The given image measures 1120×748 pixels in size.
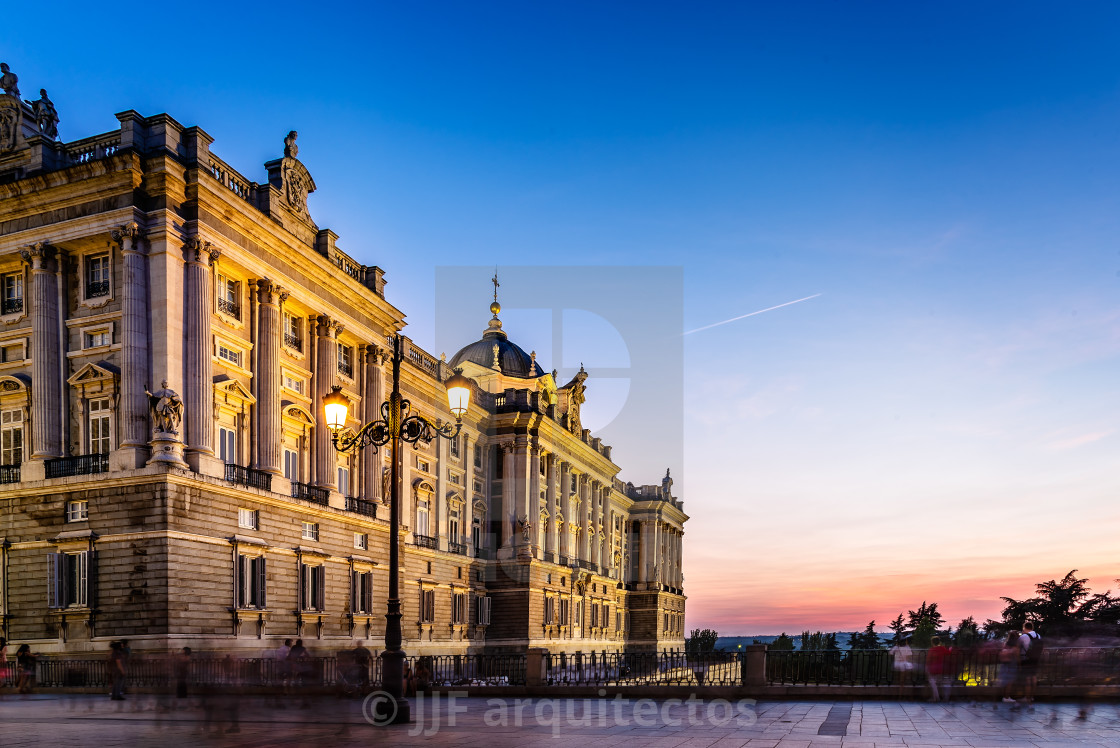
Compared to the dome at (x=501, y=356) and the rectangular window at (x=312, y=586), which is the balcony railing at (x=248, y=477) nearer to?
the rectangular window at (x=312, y=586)

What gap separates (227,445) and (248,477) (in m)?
1.49

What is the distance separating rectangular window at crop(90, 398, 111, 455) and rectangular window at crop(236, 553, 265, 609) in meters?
6.18

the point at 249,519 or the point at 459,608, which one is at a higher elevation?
the point at 249,519

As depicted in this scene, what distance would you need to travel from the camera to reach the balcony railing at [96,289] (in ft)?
113

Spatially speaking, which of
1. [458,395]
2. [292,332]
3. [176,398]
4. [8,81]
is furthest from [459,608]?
[458,395]

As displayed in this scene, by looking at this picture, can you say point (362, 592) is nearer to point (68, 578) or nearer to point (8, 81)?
point (68, 578)

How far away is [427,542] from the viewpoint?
57.8 meters

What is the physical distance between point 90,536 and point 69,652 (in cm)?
388

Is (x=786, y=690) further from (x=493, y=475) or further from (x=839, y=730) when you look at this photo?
(x=493, y=475)

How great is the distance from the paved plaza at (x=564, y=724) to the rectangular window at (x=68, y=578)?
756cm

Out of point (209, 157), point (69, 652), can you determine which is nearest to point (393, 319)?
point (209, 157)

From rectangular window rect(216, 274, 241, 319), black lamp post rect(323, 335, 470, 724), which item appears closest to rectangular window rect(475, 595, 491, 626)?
rectangular window rect(216, 274, 241, 319)

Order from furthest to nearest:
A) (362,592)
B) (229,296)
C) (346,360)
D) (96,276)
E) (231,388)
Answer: (346,360), (362,592), (229,296), (231,388), (96,276)

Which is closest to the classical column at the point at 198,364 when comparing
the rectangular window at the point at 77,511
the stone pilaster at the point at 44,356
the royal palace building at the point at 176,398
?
the royal palace building at the point at 176,398
